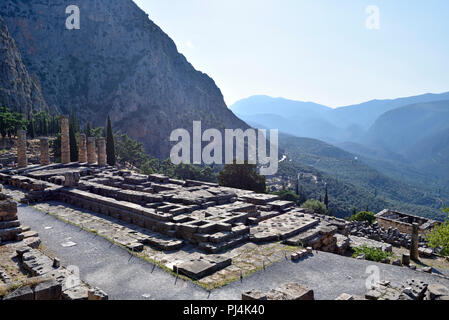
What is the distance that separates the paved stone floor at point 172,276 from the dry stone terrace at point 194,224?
0.55 metres

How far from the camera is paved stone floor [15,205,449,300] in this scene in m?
8.24

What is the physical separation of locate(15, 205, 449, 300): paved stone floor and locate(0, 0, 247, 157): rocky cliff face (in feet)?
251

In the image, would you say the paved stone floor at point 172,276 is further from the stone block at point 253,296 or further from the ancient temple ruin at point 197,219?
the stone block at point 253,296

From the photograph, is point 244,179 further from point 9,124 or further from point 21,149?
point 9,124

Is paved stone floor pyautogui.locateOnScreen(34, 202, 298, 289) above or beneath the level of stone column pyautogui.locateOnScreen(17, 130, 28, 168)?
beneath

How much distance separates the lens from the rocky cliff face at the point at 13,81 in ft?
191

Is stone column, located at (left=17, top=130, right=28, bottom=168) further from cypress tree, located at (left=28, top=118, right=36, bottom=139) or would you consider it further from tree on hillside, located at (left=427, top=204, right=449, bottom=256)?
tree on hillside, located at (left=427, top=204, right=449, bottom=256)

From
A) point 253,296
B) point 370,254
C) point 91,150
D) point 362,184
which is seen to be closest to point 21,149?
point 91,150

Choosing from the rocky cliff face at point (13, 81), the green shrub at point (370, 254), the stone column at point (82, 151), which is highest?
the rocky cliff face at point (13, 81)

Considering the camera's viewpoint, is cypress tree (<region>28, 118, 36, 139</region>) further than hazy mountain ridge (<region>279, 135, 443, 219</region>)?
No

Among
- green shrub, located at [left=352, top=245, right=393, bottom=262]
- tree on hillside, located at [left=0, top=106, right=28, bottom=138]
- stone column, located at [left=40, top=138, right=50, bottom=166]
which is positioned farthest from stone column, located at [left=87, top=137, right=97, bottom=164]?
green shrub, located at [left=352, top=245, right=393, bottom=262]

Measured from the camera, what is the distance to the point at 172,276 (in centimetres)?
907

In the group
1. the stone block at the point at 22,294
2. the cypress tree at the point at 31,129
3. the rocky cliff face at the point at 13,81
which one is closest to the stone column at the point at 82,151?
the cypress tree at the point at 31,129

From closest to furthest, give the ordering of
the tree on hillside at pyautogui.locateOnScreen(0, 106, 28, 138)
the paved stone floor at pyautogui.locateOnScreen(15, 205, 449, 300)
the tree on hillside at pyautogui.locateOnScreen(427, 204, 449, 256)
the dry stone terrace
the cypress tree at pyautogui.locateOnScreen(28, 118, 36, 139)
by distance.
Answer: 1. the paved stone floor at pyautogui.locateOnScreen(15, 205, 449, 300)
2. the dry stone terrace
3. the tree on hillside at pyautogui.locateOnScreen(427, 204, 449, 256)
4. the tree on hillside at pyautogui.locateOnScreen(0, 106, 28, 138)
5. the cypress tree at pyautogui.locateOnScreen(28, 118, 36, 139)
